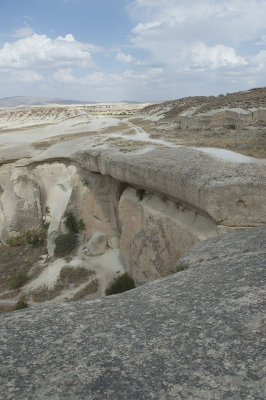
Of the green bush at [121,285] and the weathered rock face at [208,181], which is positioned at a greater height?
A: the weathered rock face at [208,181]

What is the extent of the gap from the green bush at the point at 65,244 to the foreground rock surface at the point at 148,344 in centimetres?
1198

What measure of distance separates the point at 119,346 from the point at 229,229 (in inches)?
233

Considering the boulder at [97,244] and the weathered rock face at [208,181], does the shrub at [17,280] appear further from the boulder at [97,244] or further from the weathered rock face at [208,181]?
the weathered rock face at [208,181]

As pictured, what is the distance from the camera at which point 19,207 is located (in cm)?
1948

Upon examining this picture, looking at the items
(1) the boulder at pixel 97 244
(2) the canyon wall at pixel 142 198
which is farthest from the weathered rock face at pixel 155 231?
(1) the boulder at pixel 97 244

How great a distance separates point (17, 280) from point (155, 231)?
7.52 meters

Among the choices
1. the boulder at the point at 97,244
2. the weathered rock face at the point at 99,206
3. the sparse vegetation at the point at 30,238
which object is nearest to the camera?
the boulder at the point at 97,244

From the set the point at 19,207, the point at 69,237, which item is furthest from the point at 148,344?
the point at 19,207

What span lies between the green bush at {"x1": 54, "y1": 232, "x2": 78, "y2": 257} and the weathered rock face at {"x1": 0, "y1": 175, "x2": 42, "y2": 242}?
4.31 metres

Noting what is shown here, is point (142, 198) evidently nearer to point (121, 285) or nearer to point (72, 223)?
point (121, 285)

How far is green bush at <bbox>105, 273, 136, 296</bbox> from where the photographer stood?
1305cm

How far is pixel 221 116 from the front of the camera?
21.7 meters

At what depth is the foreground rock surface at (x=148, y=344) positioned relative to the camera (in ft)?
8.92

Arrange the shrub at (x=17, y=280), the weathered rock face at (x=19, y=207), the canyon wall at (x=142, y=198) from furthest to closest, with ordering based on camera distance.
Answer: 1. the weathered rock face at (x=19, y=207)
2. the shrub at (x=17, y=280)
3. the canyon wall at (x=142, y=198)
